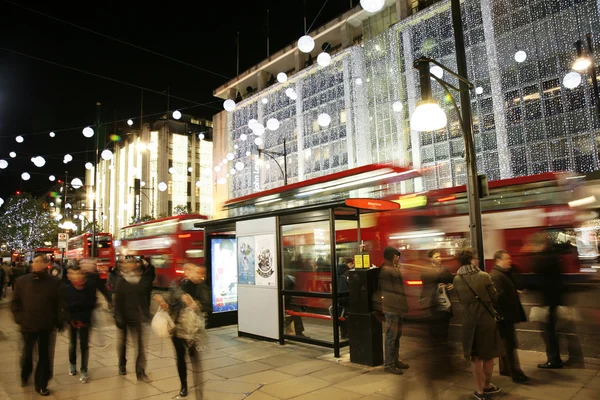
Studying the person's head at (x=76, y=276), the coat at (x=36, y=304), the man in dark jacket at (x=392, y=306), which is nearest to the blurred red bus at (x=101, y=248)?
the person's head at (x=76, y=276)

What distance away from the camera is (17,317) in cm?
596

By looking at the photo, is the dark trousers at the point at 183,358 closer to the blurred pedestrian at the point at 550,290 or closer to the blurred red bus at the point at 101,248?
the blurred pedestrian at the point at 550,290

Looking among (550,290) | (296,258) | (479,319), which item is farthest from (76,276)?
(550,290)

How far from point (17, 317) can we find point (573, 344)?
8.69 metres

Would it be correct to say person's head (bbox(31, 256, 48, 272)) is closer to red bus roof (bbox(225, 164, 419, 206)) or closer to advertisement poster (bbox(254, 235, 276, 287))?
advertisement poster (bbox(254, 235, 276, 287))

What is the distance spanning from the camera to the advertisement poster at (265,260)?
8914 mm

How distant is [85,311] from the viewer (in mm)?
7094

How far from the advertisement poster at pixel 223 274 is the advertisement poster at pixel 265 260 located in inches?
90.6

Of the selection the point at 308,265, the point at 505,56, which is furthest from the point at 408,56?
the point at 308,265

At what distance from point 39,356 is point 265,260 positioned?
4368 millimetres

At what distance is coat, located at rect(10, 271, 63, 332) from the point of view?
19.5 feet

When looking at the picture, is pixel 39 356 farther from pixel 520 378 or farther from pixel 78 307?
pixel 520 378

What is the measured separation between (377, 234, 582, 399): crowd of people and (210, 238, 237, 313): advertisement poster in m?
5.66

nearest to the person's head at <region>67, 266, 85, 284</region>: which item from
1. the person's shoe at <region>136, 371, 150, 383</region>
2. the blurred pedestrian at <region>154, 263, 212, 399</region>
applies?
the person's shoe at <region>136, 371, 150, 383</region>
